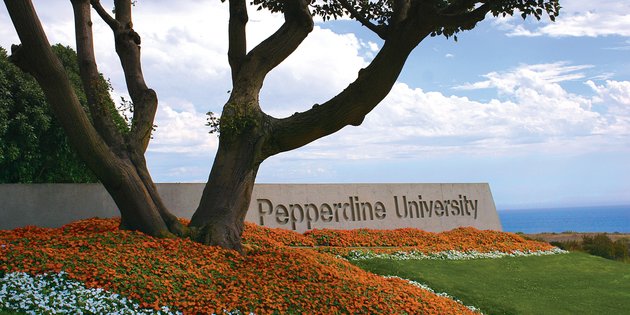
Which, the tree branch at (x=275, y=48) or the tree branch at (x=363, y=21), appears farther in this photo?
the tree branch at (x=363, y=21)

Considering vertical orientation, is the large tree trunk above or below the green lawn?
above

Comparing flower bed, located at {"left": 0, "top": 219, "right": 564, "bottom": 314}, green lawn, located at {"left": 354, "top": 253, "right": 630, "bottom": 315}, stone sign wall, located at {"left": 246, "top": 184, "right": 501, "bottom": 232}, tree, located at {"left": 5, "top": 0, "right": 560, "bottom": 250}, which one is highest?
tree, located at {"left": 5, "top": 0, "right": 560, "bottom": 250}

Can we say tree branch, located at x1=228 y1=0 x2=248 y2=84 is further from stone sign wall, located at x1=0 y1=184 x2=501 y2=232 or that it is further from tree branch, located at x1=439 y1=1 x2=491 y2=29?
stone sign wall, located at x1=0 y1=184 x2=501 y2=232

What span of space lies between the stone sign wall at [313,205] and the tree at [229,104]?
343 cm

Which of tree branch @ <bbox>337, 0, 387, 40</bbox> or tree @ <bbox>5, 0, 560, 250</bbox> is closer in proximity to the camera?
tree @ <bbox>5, 0, 560, 250</bbox>

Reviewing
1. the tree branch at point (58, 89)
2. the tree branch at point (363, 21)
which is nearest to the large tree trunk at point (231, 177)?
the tree branch at point (58, 89)

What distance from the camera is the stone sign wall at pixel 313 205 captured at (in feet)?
44.4

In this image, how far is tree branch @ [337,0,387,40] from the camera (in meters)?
11.7

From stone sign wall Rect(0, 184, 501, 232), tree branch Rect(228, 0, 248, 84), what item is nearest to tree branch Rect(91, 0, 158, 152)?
tree branch Rect(228, 0, 248, 84)

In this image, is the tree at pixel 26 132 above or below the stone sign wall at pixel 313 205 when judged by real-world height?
above

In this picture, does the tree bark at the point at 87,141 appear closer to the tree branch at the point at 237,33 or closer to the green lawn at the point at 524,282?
the tree branch at the point at 237,33

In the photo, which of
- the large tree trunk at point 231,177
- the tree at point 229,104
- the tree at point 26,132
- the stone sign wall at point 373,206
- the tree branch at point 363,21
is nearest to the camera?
the tree at point 229,104

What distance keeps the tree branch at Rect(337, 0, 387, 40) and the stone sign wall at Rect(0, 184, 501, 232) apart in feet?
18.2

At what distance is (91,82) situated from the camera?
1105cm
